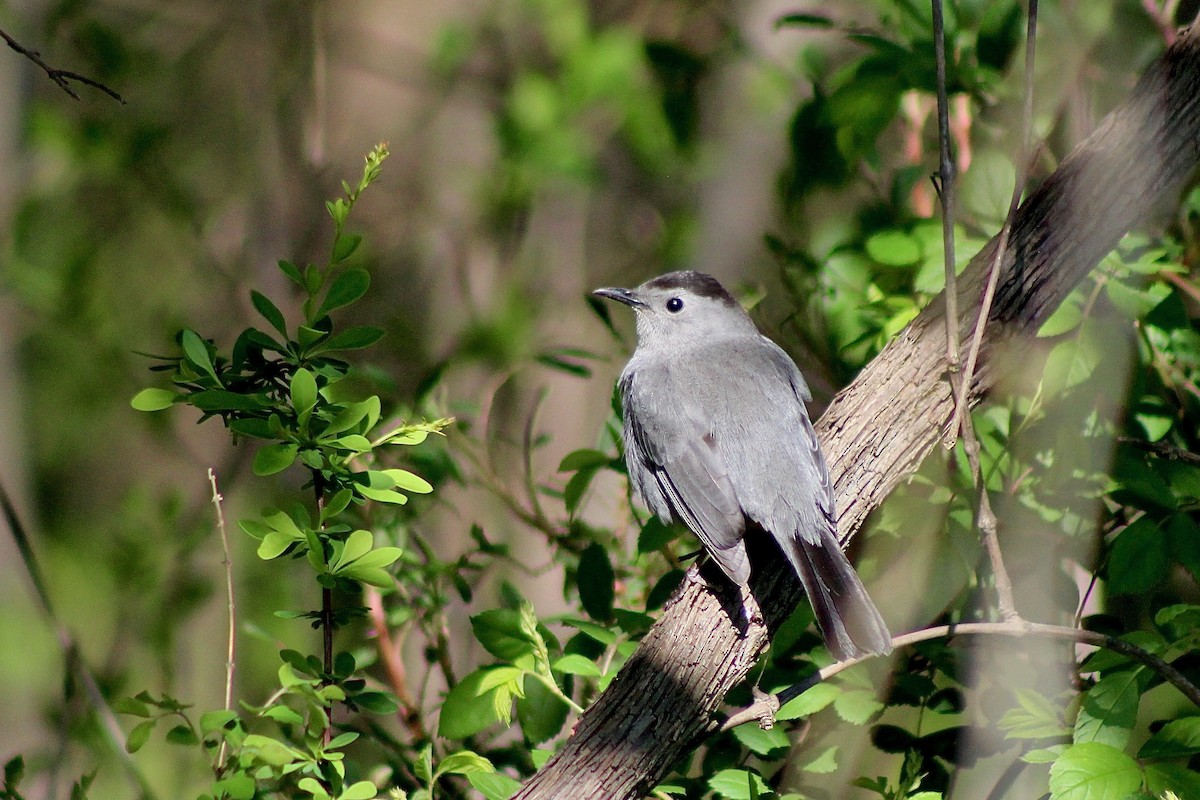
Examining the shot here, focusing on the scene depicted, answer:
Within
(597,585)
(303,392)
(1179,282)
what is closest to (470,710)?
(597,585)

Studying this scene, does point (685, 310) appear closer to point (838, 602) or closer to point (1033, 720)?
point (838, 602)

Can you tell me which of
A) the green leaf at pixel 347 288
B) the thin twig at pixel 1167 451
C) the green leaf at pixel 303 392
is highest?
the green leaf at pixel 347 288

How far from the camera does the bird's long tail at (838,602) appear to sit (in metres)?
2.02

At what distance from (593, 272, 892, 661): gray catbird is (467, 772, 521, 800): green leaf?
1.87 feet

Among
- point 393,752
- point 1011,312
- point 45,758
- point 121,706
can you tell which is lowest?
point 393,752

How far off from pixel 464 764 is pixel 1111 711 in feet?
3.72

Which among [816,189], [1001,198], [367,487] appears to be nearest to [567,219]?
[816,189]

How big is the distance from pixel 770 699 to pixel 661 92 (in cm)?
361

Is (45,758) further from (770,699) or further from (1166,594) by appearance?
(1166,594)

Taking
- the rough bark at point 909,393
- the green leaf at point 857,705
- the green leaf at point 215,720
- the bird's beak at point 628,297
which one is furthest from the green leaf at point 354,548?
the bird's beak at point 628,297

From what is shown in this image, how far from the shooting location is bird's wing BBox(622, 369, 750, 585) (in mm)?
2439

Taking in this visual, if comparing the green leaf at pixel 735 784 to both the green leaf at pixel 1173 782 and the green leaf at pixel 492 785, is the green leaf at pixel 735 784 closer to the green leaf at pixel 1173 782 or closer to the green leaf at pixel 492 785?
the green leaf at pixel 492 785

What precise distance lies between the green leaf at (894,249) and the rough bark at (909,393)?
28 cm

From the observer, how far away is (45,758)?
92.0 inches
